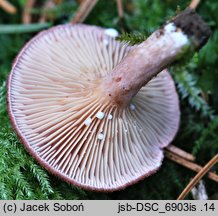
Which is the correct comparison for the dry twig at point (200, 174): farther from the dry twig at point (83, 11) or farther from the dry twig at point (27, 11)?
the dry twig at point (27, 11)

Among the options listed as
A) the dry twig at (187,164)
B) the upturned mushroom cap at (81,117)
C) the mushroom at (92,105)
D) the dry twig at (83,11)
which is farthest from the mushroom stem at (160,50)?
the dry twig at (83,11)

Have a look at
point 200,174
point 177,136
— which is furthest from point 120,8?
point 200,174

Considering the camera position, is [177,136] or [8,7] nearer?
[177,136]

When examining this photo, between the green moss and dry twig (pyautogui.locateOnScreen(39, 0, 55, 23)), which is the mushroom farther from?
dry twig (pyautogui.locateOnScreen(39, 0, 55, 23))

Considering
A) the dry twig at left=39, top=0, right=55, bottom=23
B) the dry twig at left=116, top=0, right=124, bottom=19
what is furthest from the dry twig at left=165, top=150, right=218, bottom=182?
the dry twig at left=39, top=0, right=55, bottom=23

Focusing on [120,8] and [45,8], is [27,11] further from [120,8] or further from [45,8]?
[120,8]

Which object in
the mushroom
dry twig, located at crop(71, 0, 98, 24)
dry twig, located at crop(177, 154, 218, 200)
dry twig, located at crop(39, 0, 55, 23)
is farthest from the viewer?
dry twig, located at crop(39, 0, 55, 23)
